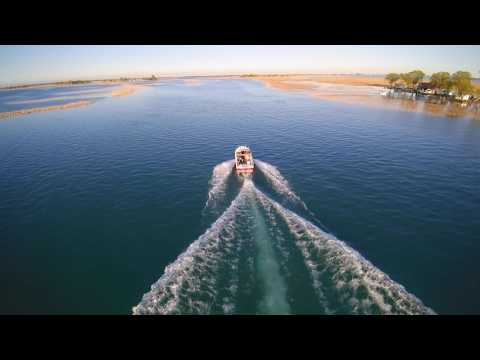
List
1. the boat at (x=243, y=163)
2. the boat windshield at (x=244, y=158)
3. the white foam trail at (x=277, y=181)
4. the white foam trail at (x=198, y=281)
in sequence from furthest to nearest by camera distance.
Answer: the boat windshield at (x=244, y=158) → the boat at (x=243, y=163) → the white foam trail at (x=277, y=181) → the white foam trail at (x=198, y=281)

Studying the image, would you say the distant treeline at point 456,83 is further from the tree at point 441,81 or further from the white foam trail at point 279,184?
the white foam trail at point 279,184

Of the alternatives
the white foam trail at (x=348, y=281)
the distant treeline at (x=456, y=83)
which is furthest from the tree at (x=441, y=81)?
the white foam trail at (x=348, y=281)

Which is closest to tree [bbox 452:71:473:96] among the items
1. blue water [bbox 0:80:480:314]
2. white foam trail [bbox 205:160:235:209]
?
blue water [bbox 0:80:480:314]

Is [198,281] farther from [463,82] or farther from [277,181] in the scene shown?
[463,82]

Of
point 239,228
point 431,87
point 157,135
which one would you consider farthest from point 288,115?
point 431,87

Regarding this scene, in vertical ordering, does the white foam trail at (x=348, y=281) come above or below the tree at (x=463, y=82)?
below

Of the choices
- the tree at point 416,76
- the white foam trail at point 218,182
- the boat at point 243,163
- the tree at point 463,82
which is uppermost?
the tree at point 416,76
